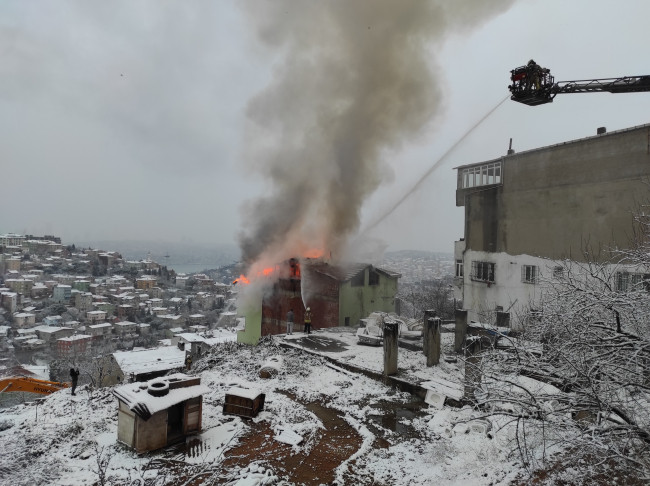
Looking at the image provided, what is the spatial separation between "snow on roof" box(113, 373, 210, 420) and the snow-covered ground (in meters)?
1.07

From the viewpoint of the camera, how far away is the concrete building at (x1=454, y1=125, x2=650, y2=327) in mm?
19000

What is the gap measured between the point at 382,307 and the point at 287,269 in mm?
9161

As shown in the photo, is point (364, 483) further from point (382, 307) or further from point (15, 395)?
point (15, 395)

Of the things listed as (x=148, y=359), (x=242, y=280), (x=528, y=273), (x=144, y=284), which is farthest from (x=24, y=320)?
(x=528, y=273)

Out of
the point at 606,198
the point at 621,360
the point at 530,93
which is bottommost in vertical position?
the point at 621,360

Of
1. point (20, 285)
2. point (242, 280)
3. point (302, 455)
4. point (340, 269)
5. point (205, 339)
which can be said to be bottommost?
point (205, 339)

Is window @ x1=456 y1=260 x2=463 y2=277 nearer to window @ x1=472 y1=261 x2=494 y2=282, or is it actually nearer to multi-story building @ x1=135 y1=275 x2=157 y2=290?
window @ x1=472 y1=261 x2=494 y2=282

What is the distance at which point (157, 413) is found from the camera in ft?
29.3

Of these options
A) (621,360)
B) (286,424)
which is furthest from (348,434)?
(621,360)

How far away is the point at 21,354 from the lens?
192 feet

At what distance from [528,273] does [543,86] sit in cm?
1085

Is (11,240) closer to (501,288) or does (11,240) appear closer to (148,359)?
(148,359)

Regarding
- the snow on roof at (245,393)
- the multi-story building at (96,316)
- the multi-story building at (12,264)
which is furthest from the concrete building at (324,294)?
the multi-story building at (12,264)

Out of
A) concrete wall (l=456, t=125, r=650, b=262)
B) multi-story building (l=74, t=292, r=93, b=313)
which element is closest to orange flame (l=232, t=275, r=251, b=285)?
concrete wall (l=456, t=125, r=650, b=262)
